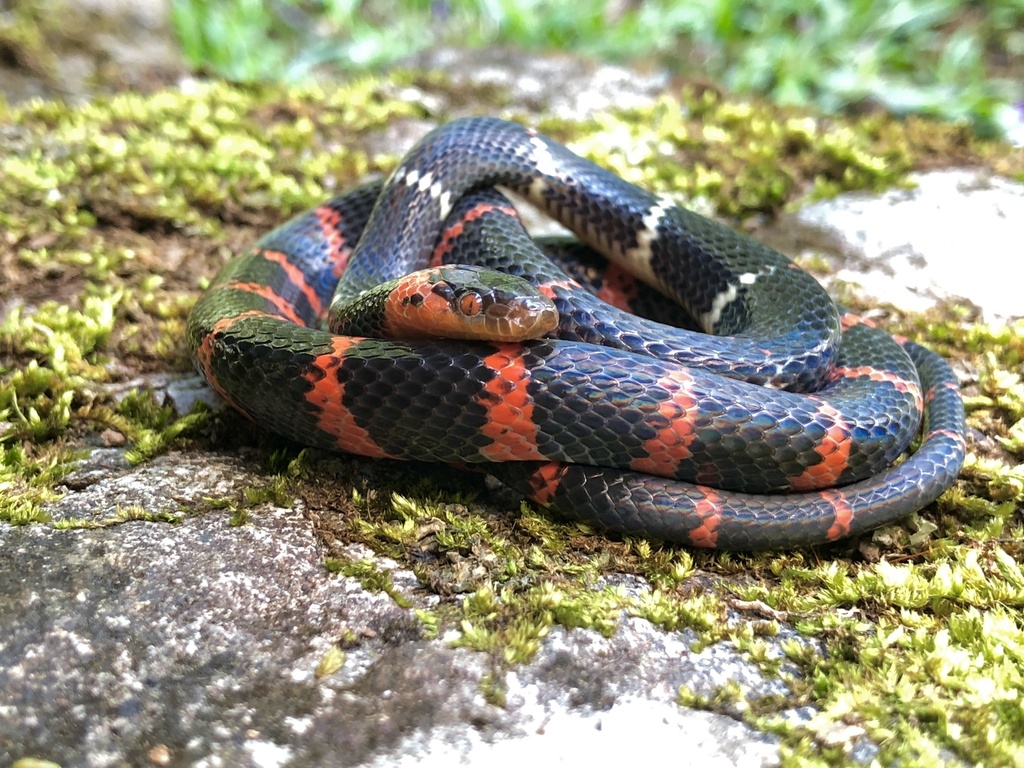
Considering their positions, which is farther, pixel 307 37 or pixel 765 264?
pixel 307 37

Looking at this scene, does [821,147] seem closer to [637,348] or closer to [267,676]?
[637,348]

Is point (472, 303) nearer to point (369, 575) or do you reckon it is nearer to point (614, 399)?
point (614, 399)

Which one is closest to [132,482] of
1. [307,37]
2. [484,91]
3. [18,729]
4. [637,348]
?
[18,729]

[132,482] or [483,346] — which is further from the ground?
[483,346]

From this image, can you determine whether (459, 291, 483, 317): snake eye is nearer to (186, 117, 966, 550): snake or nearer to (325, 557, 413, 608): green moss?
(186, 117, 966, 550): snake

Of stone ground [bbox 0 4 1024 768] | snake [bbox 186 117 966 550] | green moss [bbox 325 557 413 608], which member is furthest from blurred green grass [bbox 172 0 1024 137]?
green moss [bbox 325 557 413 608]

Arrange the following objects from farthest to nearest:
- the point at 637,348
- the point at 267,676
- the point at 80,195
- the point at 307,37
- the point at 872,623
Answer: the point at 307,37 → the point at 80,195 → the point at 637,348 → the point at 872,623 → the point at 267,676

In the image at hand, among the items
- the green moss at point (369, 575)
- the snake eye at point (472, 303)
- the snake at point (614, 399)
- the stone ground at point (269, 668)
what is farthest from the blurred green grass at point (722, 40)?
the green moss at point (369, 575)

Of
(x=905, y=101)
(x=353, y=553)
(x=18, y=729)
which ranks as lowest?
(x=18, y=729)
